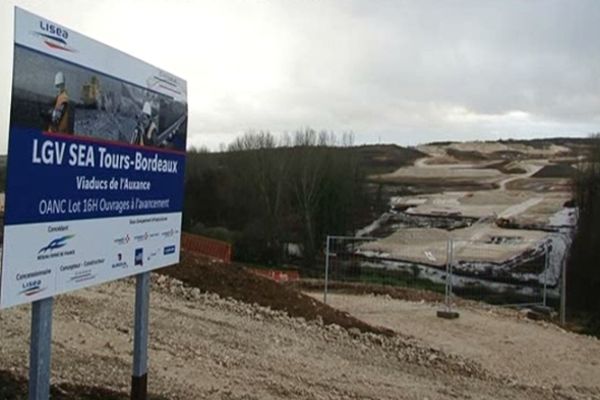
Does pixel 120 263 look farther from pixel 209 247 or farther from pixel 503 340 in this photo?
pixel 209 247

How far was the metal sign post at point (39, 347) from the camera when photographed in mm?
3195

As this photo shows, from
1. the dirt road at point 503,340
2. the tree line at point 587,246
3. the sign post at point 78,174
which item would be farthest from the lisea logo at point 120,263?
the tree line at point 587,246

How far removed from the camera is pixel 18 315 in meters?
8.67

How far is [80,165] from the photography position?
3.43 m

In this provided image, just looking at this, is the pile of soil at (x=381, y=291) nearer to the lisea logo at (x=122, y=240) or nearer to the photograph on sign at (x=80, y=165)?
the photograph on sign at (x=80, y=165)

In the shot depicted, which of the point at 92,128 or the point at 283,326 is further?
the point at 283,326

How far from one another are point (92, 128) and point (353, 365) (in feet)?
19.9

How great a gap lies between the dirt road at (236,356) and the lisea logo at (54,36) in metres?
3.62

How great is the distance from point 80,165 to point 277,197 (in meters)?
47.4

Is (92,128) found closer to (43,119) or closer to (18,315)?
(43,119)

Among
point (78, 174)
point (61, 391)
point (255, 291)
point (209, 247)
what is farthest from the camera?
point (209, 247)

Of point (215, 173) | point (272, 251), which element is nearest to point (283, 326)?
point (272, 251)

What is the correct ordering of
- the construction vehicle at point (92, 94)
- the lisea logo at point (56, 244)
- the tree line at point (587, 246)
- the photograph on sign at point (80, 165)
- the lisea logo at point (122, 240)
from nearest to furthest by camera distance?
the photograph on sign at point (80, 165), the lisea logo at point (56, 244), the construction vehicle at point (92, 94), the lisea logo at point (122, 240), the tree line at point (587, 246)

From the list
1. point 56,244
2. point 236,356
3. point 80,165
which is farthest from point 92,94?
point 236,356
